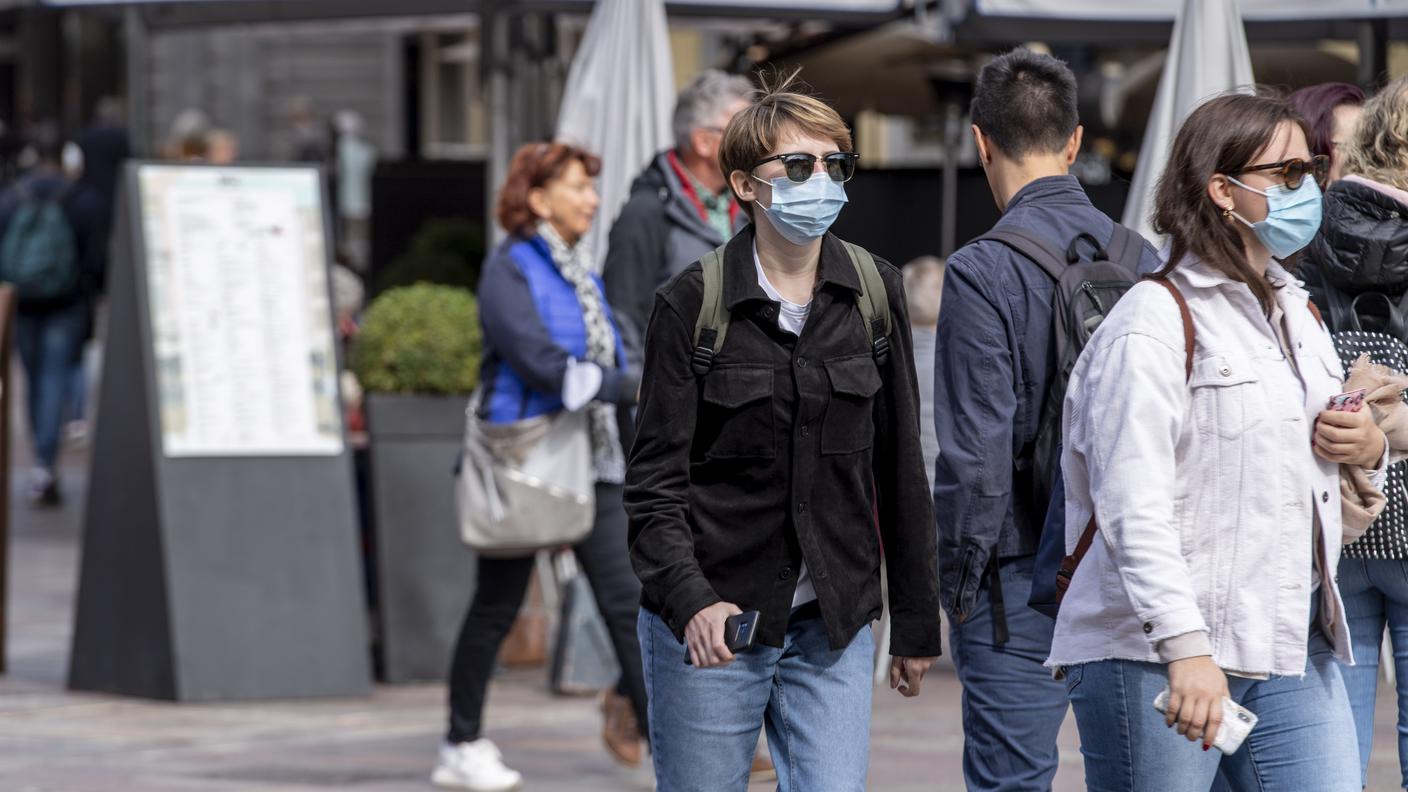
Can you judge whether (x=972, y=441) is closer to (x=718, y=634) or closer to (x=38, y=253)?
(x=718, y=634)

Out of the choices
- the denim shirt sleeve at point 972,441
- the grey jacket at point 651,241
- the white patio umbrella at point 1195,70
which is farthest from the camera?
the white patio umbrella at point 1195,70

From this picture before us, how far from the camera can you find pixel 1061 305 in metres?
3.80

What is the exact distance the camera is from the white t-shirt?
3.45 metres

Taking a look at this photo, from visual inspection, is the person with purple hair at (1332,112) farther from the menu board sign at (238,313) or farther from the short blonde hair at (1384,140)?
the menu board sign at (238,313)


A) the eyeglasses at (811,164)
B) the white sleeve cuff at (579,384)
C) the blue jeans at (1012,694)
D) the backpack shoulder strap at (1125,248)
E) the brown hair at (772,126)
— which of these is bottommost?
the blue jeans at (1012,694)

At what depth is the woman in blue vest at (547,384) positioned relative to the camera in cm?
576

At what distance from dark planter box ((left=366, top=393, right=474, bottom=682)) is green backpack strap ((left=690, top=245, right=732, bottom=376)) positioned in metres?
4.10

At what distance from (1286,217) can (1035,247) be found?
0.73 meters

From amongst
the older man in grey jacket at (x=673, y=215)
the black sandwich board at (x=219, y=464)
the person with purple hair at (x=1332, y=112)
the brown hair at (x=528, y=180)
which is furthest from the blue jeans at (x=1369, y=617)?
the black sandwich board at (x=219, y=464)

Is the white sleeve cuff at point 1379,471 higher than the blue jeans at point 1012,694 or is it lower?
higher

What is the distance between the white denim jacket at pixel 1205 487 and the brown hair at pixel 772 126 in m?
0.70

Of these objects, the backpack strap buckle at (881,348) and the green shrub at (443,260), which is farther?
the green shrub at (443,260)

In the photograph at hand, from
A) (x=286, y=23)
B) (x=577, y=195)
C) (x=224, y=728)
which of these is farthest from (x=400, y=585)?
(x=286, y=23)

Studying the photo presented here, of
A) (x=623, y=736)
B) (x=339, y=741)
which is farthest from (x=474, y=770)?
(x=339, y=741)
